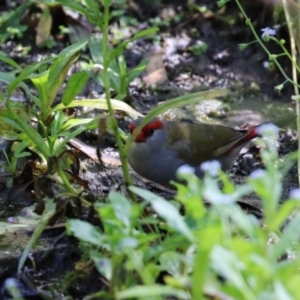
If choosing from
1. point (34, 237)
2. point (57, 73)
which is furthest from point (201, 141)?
point (34, 237)

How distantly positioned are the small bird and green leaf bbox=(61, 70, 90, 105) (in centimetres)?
60

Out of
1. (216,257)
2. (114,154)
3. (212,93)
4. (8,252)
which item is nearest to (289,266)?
(216,257)

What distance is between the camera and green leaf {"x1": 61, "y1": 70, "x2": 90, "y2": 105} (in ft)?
12.2

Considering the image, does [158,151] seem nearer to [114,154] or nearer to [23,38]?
[114,154]

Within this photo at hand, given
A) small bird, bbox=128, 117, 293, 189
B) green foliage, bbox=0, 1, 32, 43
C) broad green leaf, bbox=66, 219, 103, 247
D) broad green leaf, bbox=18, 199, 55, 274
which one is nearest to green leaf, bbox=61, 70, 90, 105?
small bird, bbox=128, 117, 293, 189

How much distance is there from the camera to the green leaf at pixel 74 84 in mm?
3729

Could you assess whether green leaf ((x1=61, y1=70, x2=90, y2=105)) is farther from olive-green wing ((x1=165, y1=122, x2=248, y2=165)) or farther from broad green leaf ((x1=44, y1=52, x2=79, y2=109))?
olive-green wing ((x1=165, y1=122, x2=248, y2=165))

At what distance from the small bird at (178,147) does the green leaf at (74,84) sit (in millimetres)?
604

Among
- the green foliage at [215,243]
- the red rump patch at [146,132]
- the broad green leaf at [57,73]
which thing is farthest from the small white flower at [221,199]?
the red rump patch at [146,132]

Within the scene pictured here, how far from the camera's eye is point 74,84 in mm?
3773

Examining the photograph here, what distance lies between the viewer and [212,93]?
2.90 m

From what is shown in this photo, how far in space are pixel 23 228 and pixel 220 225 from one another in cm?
176

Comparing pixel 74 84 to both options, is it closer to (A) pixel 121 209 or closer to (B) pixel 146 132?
(B) pixel 146 132

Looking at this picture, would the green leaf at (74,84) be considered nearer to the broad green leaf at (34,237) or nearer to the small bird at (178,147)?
the small bird at (178,147)
